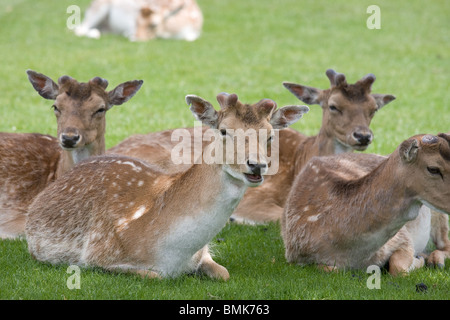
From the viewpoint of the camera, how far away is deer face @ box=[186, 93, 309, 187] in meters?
5.67

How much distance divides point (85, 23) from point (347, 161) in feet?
50.8

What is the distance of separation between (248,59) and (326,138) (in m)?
10.9

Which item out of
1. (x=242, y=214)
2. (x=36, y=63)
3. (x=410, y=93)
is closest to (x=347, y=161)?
(x=242, y=214)

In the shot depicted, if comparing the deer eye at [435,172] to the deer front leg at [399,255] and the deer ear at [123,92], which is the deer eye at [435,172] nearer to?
the deer front leg at [399,255]

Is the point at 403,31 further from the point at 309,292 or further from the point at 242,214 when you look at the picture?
the point at 309,292

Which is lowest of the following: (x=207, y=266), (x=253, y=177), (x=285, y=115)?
(x=207, y=266)

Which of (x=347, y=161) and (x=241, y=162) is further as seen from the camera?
(x=347, y=161)

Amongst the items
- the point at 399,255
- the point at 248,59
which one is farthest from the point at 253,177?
the point at 248,59

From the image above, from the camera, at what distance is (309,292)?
6.11 metres

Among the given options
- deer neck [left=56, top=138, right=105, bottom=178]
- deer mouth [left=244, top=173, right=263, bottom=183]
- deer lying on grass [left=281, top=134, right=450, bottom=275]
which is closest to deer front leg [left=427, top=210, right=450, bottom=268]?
deer lying on grass [left=281, top=134, right=450, bottom=275]

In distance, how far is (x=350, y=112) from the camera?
365 inches

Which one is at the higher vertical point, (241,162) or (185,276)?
(241,162)

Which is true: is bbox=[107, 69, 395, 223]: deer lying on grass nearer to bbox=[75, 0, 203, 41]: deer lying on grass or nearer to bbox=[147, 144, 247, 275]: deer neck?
bbox=[147, 144, 247, 275]: deer neck

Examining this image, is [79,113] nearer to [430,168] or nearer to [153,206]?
[153,206]
